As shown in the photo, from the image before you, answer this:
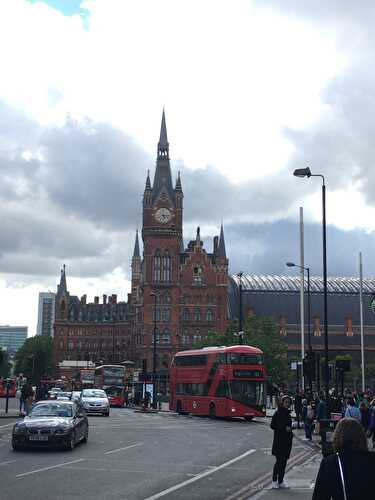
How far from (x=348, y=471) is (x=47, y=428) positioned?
55.7ft

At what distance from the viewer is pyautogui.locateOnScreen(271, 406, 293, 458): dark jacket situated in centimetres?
1541

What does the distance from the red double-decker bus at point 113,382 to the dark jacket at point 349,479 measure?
2551 inches

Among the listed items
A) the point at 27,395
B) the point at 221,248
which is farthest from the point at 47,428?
the point at 221,248

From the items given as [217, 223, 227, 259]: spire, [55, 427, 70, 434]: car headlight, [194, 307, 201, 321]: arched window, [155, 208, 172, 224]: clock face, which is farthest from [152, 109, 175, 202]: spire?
[55, 427, 70, 434]: car headlight

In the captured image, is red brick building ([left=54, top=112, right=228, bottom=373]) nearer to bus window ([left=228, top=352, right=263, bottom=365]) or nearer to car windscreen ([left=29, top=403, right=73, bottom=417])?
bus window ([left=228, top=352, right=263, bottom=365])

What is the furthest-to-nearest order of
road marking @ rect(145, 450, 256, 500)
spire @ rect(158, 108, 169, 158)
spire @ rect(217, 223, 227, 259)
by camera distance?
spire @ rect(158, 108, 169, 158) → spire @ rect(217, 223, 227, 259) → road marking @ rect(145, 450, 256, 500)

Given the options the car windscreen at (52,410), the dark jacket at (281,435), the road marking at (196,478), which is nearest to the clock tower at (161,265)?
the car windscreen at (52,410)

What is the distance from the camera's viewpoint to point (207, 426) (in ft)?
121

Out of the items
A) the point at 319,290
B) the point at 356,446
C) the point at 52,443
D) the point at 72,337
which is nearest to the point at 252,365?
the point at 52,443

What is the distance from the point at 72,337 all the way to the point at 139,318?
1981 inches

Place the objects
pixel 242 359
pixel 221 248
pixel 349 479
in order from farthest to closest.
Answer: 1. pixel 221 248
2. pixel 242 359
3. pixel 349 479

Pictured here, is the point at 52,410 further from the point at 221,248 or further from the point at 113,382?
the point at 221,248

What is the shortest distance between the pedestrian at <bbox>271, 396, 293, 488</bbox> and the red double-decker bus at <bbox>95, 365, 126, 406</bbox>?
5491cm

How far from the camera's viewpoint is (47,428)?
2155 centimetres
